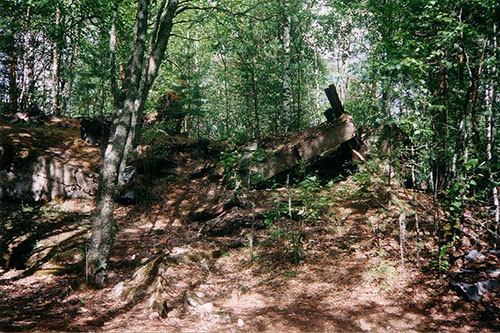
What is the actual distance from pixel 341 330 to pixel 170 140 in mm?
12636

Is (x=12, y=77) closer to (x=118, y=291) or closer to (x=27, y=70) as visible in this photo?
(x=27, y=70)

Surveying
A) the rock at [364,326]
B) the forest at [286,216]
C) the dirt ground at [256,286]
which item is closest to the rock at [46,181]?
the forest at [286,216]

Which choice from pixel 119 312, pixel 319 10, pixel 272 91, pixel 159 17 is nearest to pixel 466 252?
pixel 119 312

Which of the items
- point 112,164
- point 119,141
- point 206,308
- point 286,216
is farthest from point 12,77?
point 206,308

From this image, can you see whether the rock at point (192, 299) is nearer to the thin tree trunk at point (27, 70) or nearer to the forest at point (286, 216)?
the forest at point (286, 216)

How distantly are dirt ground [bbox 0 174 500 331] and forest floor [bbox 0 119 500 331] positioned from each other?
2 cm

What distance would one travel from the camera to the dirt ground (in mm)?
4629

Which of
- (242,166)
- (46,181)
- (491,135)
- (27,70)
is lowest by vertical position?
(46,181)

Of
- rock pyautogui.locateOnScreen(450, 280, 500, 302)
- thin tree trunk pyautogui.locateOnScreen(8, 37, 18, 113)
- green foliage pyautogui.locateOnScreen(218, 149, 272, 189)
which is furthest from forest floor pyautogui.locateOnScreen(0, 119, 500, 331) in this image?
thin tree trunk pyautogui.locateOnScreen(8, 37, 18, 113)

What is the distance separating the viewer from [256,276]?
6.71 m

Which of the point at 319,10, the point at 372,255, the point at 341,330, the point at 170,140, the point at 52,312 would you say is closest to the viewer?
the point at 341,330

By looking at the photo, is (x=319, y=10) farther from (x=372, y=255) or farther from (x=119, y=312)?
(x=119, y=312)

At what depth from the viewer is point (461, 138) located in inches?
225

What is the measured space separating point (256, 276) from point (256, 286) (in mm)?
456
